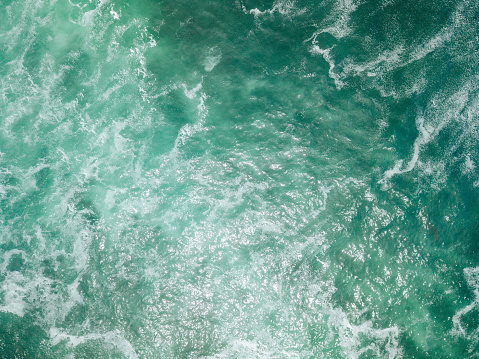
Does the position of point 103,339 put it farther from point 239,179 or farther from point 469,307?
point 469,307

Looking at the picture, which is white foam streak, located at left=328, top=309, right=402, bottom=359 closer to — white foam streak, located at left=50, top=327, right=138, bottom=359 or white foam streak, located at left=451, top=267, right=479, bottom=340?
white foam streak, located at left=451, top=267, right=479, bottom=340

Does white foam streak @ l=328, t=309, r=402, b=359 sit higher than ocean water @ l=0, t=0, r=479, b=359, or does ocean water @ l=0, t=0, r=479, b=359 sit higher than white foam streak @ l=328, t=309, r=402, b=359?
ocean water @ l=0, t=0, r=479, b=359

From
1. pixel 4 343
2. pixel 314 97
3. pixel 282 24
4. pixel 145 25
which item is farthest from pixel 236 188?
pixel 4 343

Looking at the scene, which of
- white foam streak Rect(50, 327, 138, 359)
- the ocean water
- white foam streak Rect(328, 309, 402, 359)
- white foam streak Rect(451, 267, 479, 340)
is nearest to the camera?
white foam streak Rect(328, 309, 402, 359)

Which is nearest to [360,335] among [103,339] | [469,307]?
[469,307]

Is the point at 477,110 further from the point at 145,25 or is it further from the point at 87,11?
the point at 87,11

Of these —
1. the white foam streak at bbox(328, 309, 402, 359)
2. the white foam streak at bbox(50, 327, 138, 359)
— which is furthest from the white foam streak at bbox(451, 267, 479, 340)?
the white foam streak at bbox(50, 327, 138, 359)

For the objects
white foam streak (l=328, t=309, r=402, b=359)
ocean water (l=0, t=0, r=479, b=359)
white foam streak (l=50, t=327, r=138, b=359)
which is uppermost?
ocean water (l=0, t=0, r=479, b=359)

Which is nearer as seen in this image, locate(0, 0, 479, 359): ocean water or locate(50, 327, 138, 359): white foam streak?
locate(50, 327, 138, 359): white foam streak

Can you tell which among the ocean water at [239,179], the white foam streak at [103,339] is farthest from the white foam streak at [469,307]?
the white foam streak at [103,339]
